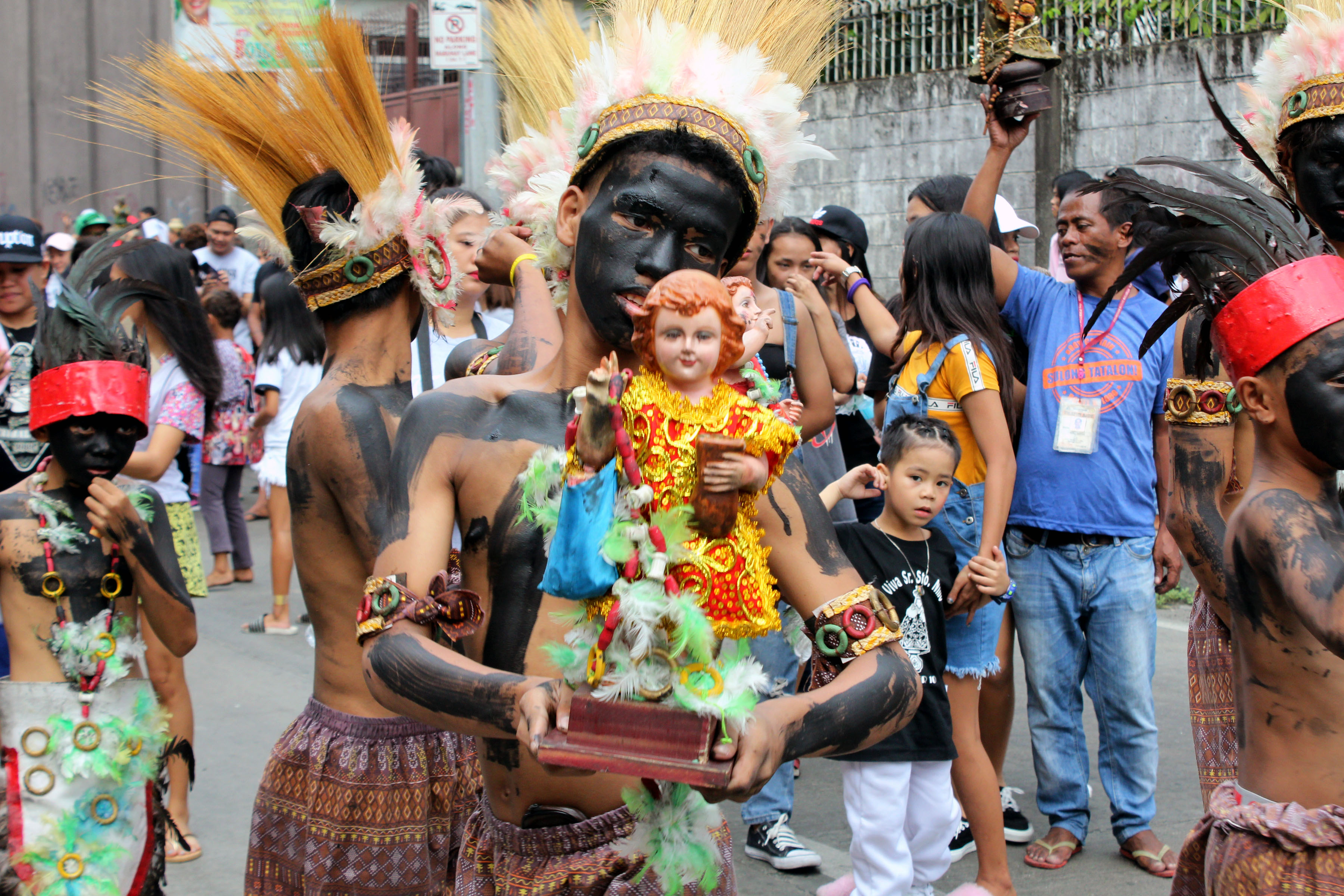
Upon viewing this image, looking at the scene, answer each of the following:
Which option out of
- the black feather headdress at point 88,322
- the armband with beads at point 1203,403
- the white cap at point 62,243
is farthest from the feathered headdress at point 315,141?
the white cap at point 62,243

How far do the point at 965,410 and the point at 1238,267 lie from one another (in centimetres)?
191

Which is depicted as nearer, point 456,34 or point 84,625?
point 84,625

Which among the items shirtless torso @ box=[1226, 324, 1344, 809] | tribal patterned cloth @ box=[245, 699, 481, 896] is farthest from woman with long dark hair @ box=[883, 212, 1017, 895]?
tribal patterned cloth @ box=[245, 699, 481, 896]

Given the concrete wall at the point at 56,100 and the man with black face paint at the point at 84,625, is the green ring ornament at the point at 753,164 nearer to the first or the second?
the man with black face paint at the point at 84,625

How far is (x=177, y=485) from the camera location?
586 centimetres

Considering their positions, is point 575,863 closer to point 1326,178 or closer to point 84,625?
point 84,625

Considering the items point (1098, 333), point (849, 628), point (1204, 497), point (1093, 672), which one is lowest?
point (1093, 672)

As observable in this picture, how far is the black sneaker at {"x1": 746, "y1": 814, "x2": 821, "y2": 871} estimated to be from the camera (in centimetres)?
455

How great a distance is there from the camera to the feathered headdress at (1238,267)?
2.50 meters

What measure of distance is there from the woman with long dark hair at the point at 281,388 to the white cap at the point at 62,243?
3.86 m

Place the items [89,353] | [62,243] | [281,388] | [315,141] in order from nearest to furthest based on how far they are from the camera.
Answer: [315,141] < [89,353] < [281,388] < [62,243]

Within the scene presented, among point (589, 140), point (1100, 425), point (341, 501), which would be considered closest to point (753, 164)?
point (589, 140)

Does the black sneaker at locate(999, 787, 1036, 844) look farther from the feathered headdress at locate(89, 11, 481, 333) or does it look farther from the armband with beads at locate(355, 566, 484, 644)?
the armband with beads at locate(355, 566, 484, 644)

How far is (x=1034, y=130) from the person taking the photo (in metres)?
9.89
